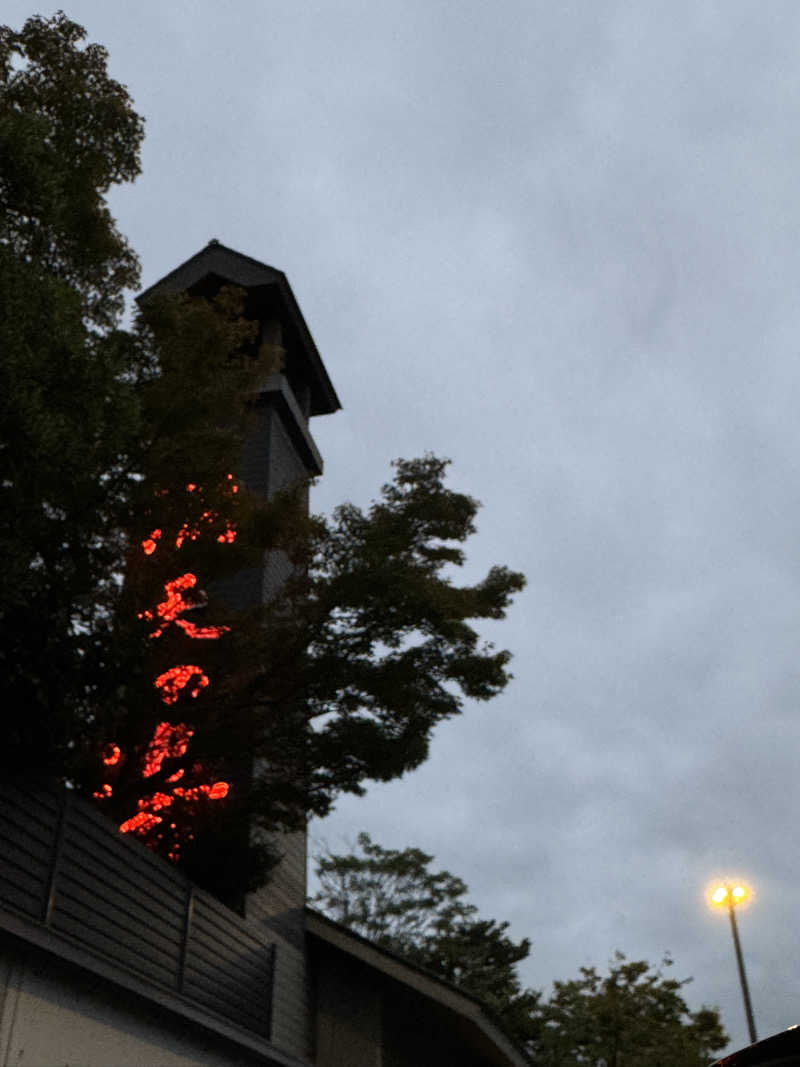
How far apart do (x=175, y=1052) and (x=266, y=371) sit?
8.25 m

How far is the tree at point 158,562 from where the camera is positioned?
26.2ft

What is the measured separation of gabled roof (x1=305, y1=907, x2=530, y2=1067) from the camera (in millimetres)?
15703

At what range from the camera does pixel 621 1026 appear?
2852 cm

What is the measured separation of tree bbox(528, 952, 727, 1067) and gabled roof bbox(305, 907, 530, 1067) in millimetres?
9643

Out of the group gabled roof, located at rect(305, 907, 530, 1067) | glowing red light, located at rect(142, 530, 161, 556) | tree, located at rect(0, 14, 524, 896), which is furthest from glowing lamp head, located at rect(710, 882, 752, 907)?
glowing red light, located at rect(142, 530, 161, 556)

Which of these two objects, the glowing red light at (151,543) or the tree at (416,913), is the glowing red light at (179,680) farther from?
the tree at (416,913)

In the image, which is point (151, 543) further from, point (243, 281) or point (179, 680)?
point (243, 281)

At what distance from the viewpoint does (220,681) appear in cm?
1288

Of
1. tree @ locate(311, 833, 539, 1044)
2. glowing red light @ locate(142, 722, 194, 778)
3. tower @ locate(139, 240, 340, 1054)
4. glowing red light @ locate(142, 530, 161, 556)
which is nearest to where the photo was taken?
glowing red light @ locate(142, 530, 161, 556)

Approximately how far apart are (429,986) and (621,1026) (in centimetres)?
1552

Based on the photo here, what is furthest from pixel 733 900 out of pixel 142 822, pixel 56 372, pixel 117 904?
pixel 56 372

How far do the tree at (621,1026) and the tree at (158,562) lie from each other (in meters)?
15.9

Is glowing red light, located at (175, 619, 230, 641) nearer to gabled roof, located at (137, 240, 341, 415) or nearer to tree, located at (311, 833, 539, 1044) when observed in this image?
gabled roof, located at (137, 240, 341, 415)

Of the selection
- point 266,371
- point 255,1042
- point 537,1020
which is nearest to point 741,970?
point 537,1020
